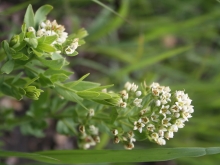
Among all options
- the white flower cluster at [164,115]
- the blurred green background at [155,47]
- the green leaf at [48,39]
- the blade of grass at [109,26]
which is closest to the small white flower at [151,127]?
the white flower cluster at [164,115]

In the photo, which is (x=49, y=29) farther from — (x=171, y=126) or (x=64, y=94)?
(x=171, y=126)

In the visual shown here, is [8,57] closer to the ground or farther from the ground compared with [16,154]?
farther from the ground

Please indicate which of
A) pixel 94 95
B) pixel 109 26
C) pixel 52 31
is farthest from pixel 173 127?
pixel 109 26

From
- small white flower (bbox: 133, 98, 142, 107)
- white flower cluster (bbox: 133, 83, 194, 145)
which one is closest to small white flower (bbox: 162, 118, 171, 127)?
white flower cluster (bbox: 133, 83, 194, 145)

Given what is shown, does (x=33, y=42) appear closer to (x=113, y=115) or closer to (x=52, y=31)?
(x=52, y=31)

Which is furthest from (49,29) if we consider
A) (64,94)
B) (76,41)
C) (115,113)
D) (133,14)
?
(133,14)

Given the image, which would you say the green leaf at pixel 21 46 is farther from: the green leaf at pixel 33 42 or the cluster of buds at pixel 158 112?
the cluster of buds at pixel 158 112
